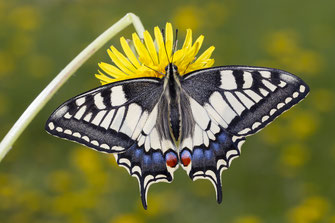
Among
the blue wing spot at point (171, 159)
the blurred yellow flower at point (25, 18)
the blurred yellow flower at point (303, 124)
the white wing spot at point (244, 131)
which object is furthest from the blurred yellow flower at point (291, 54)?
the blue wing spot at point (171, 159)

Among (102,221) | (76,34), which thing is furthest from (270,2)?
(102,221)

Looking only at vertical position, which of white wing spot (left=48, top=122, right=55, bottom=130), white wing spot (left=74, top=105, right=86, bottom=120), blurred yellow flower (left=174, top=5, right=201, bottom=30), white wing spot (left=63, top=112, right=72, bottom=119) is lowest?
white wing spot (left=48, top=122, right=55, bottom=130)

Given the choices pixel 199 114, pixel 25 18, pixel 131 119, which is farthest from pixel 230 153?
pixel 25 18

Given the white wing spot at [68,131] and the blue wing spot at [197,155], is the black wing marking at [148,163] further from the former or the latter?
the white wing spot at [68,131]

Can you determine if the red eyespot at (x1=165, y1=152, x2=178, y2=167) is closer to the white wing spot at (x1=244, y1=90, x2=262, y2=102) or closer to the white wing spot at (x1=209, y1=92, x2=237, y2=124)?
the white wing spot at (x1=209, y1=92, x2=237, y2=124)

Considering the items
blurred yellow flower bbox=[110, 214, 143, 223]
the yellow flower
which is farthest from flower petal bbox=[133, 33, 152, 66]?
blurred yellow flower bbox=[110, 214, 143, 223]

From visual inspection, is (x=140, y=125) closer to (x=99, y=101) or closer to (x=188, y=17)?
(x=99, y=101)

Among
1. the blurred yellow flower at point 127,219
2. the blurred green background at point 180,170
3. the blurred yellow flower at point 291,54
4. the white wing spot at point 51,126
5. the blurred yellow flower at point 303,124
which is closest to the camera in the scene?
the white wing spot at point 51,126
